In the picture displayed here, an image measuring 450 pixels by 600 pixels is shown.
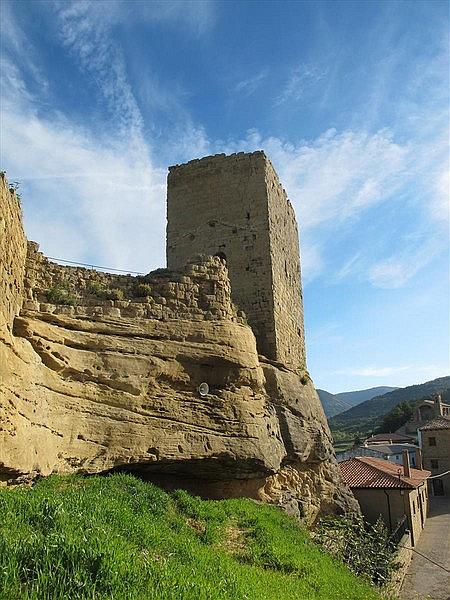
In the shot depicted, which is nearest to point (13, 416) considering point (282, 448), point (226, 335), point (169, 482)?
point (169, 482)

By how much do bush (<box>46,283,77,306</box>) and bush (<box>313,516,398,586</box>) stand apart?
737cm

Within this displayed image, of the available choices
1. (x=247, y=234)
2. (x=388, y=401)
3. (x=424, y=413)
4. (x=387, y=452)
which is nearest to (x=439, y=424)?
(x=387, y=452)

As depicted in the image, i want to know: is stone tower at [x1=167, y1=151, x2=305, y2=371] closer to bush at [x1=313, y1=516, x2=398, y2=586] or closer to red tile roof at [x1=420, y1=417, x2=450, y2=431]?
bush at [x1=313, y1=516, x2=398, y2=586]

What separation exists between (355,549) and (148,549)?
7.61m

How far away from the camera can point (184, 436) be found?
9117 mm

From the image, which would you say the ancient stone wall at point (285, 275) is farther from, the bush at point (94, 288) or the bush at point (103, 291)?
the bush at point (94, 288)

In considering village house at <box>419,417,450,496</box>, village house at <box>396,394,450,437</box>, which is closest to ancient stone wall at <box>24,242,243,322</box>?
village house at <box>419,417,450,496</box>

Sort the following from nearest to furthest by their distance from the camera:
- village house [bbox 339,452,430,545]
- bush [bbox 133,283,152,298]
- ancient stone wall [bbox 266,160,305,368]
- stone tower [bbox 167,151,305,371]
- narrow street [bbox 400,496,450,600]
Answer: bush [bbox 133,283,152,298] < narrow street [bbox 400,496,450,600] < stone tower [bbox 167,151,305,371] < ancient stone wall [bbox 266,160,305,368] < village house [bbox 339,452,430,545]

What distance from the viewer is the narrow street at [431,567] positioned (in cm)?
1337

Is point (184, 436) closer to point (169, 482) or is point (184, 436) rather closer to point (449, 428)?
point (169, 482)

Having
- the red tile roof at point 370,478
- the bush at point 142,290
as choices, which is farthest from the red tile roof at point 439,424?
the bush at point 142,290

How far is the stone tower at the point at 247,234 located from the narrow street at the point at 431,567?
273 inches

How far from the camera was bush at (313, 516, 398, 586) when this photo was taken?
35.4ft

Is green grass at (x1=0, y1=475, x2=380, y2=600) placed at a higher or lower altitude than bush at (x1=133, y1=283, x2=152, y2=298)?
lower
